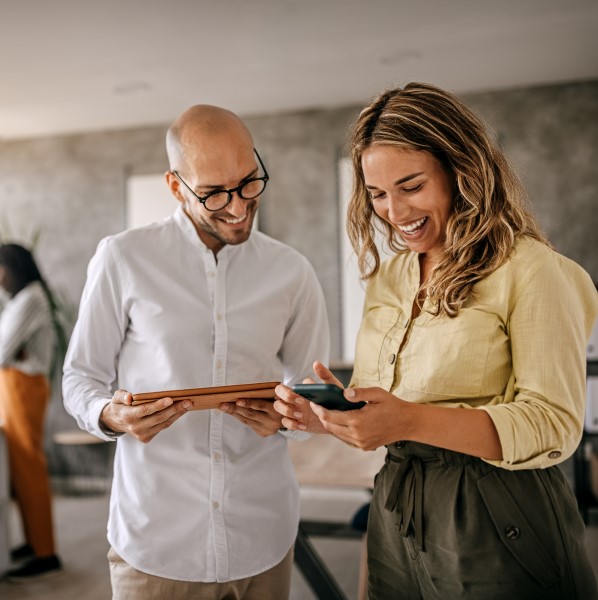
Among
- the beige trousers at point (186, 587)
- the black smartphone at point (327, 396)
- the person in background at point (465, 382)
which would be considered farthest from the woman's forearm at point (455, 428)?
the beige trousers at point (186, 587)

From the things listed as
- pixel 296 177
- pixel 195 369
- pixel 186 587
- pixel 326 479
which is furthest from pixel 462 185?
pixel 296 177

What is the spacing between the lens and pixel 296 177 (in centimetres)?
548

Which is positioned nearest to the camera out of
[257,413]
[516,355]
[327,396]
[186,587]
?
[327,396]

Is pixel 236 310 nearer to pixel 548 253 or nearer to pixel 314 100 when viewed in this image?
pixel 548 253

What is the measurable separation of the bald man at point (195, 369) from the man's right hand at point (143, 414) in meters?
0.06

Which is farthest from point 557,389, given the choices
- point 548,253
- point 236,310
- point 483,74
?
point 483,74

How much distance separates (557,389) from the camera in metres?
1.15

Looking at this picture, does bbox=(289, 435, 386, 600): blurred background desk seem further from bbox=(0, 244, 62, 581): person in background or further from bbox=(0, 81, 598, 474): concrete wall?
bbox=(0, 81, 598, 474): concrete wall

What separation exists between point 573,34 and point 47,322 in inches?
134

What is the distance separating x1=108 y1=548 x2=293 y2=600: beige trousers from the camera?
1.57m

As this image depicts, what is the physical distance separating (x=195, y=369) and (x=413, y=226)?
2.00ft

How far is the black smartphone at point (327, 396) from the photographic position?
3.49 feet

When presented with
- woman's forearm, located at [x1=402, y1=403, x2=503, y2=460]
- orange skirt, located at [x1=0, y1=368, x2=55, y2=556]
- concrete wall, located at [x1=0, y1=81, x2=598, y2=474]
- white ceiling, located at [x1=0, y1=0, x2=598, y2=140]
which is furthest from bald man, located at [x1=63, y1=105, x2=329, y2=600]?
concrete wall, located at [x1=0, y1=81, x2=598, y2=474]

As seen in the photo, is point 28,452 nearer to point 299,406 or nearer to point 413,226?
point 299,406
